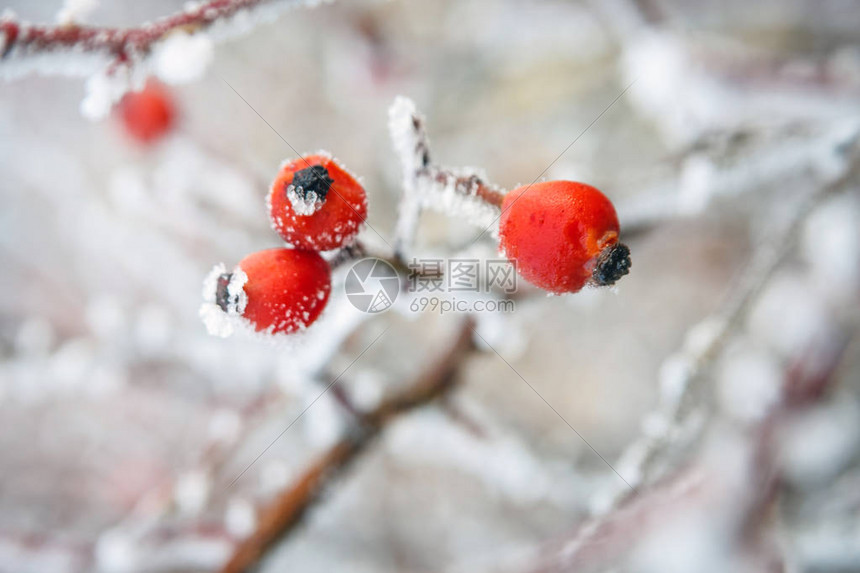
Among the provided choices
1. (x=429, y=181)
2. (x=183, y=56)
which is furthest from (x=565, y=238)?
(x=183, y=56)

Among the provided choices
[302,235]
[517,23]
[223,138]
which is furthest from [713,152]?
[223,138]

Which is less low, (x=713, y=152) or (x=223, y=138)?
(x=223, y=138)

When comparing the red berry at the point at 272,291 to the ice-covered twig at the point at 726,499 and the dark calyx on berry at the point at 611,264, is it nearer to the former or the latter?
the dark calyx on berry at the point at 611,264

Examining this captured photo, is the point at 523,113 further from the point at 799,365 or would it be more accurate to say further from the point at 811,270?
the point at 799,365

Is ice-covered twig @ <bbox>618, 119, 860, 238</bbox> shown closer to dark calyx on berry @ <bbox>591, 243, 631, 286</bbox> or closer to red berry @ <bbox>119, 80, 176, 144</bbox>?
dark calyx on berry @ <bbox>591, 243, 631, 286</bbox>

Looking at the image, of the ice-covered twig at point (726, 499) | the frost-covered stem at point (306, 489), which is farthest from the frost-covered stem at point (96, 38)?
the ice-covered twig at point (726, 499)

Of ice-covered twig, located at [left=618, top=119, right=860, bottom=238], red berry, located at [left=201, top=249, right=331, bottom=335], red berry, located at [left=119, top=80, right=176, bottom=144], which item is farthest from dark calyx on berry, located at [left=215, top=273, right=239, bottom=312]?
red berry, located at [left=119, top=80, right=176, bottom=144]
